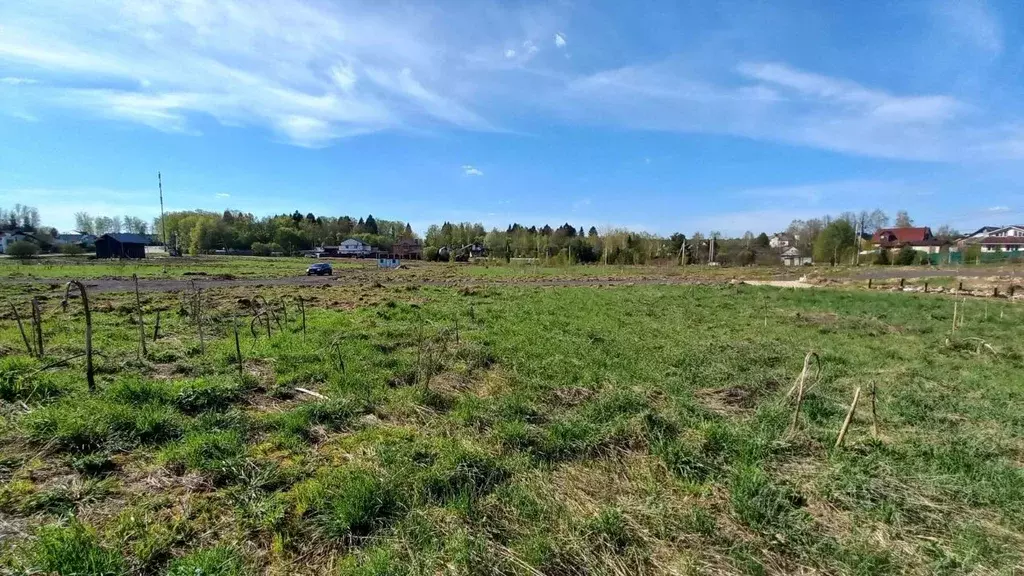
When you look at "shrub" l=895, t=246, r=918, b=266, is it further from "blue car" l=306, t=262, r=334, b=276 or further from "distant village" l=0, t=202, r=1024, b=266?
"blue car" l=306, t=262, r=334, b=276

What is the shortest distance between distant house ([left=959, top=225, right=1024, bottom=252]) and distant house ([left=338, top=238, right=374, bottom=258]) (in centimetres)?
11925

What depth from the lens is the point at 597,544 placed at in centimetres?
328

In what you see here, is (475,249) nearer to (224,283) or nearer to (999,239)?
(224,283)

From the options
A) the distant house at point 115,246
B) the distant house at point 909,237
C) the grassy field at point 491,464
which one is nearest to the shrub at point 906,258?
the distant house at point 909,237

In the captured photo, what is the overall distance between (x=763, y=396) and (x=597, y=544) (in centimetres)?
506

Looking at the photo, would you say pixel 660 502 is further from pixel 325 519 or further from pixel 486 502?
pixel 325 519

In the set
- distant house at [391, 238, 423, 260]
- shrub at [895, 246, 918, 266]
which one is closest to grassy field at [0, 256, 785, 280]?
shrub at [895, 246, 918, 266]

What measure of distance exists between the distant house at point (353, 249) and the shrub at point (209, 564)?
10973 centimetres

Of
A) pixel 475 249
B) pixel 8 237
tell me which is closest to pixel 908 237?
pixel 475 249

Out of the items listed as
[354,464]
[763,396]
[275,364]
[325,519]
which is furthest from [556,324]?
[325,519]

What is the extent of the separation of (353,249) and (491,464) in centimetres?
11338

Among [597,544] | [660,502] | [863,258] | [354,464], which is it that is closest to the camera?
[597,544]

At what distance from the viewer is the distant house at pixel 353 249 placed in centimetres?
10800

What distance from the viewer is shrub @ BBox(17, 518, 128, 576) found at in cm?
281
